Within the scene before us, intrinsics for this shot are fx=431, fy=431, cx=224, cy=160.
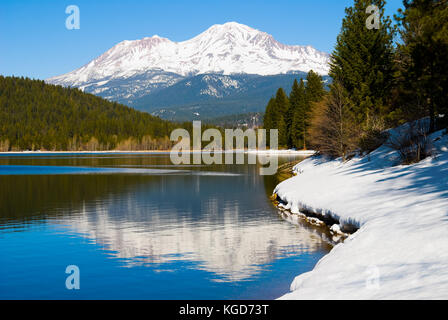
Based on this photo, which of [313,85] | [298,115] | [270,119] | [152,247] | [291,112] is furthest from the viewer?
[270,119]

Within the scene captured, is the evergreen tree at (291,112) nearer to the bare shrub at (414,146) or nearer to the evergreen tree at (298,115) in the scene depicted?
the evergreen tree at (298,115)

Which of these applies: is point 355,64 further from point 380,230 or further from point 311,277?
point 311,277

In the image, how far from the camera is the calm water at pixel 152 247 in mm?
12477

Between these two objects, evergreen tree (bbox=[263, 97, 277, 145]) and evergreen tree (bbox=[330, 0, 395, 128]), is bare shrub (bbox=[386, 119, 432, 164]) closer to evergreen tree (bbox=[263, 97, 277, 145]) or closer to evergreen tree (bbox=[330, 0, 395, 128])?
evergreen tree (bbox=[330, 0, 395, 128])

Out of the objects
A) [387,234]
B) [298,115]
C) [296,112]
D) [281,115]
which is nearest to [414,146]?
[387,234]

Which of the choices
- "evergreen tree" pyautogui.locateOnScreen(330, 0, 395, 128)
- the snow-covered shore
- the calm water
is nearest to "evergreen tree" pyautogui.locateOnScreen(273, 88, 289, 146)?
"evergreen tree" pyautogui.locateOnScreen(330, 0, 395, 128)

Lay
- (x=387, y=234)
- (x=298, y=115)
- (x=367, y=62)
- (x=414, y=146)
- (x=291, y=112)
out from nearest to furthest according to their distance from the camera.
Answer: (x=387, y=234) → (x=414, y=146) → (x=367, y=62) → (x=298, y=115) → (x=291, y=112)

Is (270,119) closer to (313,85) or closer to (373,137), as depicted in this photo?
(313,85)

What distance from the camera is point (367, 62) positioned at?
150 ft

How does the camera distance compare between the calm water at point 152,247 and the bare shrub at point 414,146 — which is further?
the bare shrub at point 414,146

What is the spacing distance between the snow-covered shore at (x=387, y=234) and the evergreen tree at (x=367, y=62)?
18.0m

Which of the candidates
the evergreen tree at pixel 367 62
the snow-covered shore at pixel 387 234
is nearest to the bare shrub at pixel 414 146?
the snow-covered shore at pixel 387 234

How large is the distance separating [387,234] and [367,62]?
3560 cm
